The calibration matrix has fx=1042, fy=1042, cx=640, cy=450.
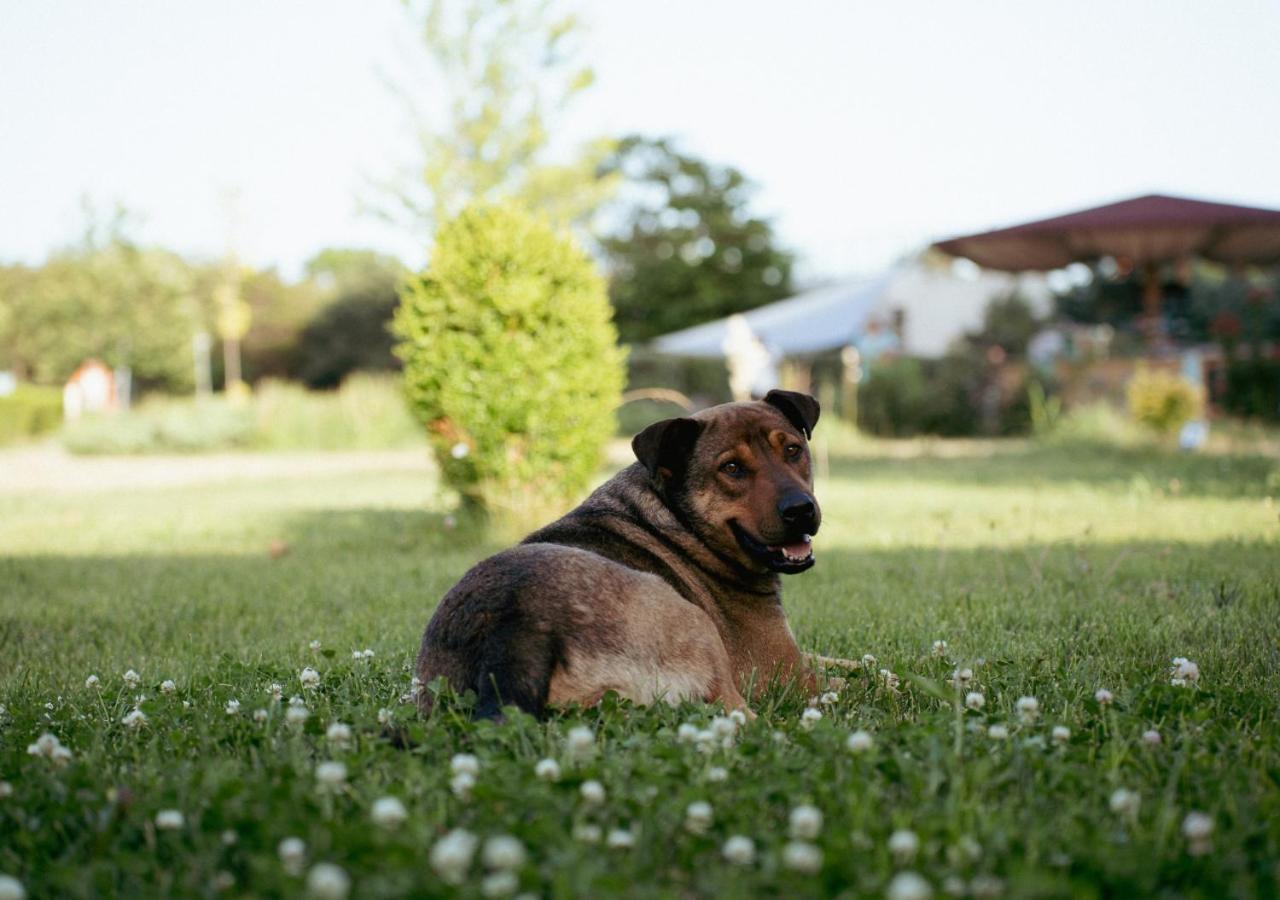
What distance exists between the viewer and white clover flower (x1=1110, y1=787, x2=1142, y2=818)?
2.26 metres

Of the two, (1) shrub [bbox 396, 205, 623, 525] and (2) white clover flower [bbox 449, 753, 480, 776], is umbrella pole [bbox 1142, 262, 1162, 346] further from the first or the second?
(2) white clover flower [bbox 449, 753, 480, 776]

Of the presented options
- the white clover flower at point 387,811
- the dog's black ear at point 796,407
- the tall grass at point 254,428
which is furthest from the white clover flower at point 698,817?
the tall grass at point 254,428

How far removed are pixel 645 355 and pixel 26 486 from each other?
2185 centimetres

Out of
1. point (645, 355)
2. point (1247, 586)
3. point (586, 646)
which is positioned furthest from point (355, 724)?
point (645, 355)

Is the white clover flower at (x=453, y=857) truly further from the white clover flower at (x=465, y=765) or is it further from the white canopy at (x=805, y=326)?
the white canopy at (x=805, y=326)

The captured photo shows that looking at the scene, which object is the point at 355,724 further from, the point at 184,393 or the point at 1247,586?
the point at 184,393

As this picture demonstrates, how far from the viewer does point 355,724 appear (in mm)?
2969

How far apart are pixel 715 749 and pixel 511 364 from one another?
18.9 ft

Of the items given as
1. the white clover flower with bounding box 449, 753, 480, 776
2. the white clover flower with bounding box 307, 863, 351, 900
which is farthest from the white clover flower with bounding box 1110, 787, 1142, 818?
the white clover flower with bounding box 307, 863, 351, 900

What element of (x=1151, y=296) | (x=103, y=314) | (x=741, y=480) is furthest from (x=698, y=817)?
(x=103, y=314)

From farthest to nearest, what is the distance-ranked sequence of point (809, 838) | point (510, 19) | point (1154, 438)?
point (510, 19)
point (1154, 438)
point (809, 838)

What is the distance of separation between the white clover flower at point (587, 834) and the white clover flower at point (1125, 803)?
1.12 metres

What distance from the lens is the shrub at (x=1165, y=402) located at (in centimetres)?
1459

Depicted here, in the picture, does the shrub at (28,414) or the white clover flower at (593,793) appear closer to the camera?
the white clover flower at (593,793)
